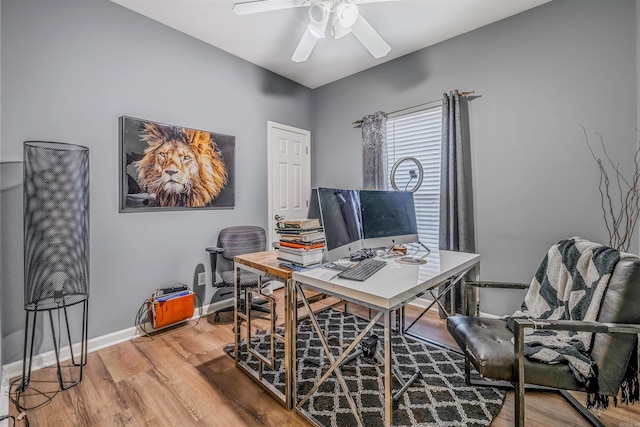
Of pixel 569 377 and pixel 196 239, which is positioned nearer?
pixel 569 377

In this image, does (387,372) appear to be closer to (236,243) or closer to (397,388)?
(397,388)

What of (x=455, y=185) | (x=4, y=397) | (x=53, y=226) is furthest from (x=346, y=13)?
(x=4, y=397)

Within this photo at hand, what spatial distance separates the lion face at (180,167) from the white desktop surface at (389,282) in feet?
5.80

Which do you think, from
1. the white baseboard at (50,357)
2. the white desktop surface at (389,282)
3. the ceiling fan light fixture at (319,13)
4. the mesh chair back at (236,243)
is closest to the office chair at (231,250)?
the mesh chair back at (236,243)

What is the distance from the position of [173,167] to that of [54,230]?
1.08 metres

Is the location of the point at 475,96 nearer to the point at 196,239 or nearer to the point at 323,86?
the point at 323,86

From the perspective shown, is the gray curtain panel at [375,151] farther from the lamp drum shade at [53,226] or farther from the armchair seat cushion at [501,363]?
the lamp drum shade at [53,226]

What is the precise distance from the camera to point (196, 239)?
2.87 metres

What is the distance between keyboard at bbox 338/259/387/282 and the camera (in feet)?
4.64

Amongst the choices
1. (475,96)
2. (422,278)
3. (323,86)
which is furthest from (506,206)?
(323,86)

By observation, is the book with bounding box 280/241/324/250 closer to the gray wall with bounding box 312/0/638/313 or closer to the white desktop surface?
the white desktop surface

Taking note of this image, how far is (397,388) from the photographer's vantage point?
5.78 ft

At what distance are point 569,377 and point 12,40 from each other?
11.9 ft

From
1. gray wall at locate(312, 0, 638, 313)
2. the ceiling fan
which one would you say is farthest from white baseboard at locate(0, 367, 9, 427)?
gray wall at locate(312, 0, 638, 313)
